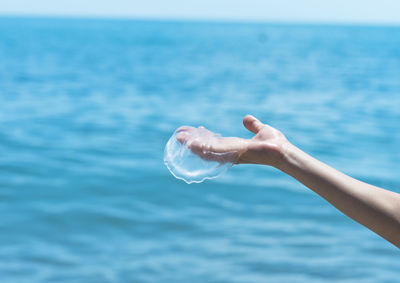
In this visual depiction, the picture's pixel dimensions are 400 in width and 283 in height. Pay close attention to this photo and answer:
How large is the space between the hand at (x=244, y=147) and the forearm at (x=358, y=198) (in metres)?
0.13

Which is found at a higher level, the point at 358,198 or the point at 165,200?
the point at 165,200

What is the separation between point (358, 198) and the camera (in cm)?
176

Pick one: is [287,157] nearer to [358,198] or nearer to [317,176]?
[317,176]

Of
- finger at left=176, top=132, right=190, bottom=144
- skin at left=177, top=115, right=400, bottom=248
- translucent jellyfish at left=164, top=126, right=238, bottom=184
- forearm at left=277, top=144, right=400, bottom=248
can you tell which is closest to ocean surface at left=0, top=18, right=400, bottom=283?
translucent jellyfish at left=164, top=126, right=238, bottom=184

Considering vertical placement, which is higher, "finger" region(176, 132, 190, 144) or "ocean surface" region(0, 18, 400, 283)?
"ocean surface" region(0, 18, 400, 283)

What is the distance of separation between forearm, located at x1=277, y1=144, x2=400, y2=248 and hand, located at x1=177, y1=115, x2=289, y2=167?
5.0 inches

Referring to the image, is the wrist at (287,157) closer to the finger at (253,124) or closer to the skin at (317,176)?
the skin at (317,176)

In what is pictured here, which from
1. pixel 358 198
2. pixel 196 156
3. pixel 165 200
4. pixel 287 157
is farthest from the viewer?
pixel 165 200

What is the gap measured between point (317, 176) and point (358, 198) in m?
0.16

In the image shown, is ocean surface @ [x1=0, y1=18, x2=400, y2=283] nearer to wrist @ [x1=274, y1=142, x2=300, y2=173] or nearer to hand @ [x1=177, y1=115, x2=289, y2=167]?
hand @ [x1=177, y1=115, x2=289, y2=167]

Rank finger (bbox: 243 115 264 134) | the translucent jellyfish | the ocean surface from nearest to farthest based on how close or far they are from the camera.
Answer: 1. the translucent jellyfish
2. finger (bbox: 243 115 264 134)
3. the ocean surface

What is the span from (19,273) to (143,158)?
4956mm

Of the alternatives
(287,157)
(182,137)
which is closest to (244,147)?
(287,157)

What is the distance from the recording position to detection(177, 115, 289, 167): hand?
1992mm
